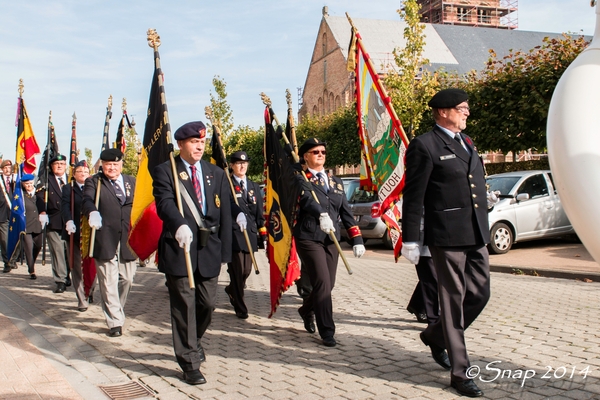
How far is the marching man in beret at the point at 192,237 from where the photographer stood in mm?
4887

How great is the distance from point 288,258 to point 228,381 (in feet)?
5.98

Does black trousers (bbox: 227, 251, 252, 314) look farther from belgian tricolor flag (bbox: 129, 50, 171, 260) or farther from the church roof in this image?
the church roof

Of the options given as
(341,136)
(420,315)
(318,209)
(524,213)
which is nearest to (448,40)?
(341,136)

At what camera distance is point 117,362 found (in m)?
5.54

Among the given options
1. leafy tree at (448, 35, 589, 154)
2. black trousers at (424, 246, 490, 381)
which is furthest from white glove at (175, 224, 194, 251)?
leafy tree at (448, 35, 589, 154)

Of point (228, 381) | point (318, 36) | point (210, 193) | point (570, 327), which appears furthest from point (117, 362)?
point (318, 36)

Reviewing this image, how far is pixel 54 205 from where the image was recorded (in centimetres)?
1054

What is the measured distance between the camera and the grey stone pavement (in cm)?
458

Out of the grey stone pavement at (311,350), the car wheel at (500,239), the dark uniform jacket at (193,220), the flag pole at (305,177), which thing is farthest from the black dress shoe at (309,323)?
the car wheel at (500,239)

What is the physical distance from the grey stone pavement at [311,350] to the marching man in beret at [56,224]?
638mm

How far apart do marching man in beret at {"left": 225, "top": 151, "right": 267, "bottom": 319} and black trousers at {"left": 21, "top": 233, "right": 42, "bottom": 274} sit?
5412 millimetres

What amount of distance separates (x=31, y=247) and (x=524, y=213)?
9638 millimetres

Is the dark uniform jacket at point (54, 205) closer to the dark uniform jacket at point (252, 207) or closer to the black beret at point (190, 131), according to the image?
the dark uniform jacket at point (252, 207)

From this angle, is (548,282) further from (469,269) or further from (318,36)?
(318,36)
